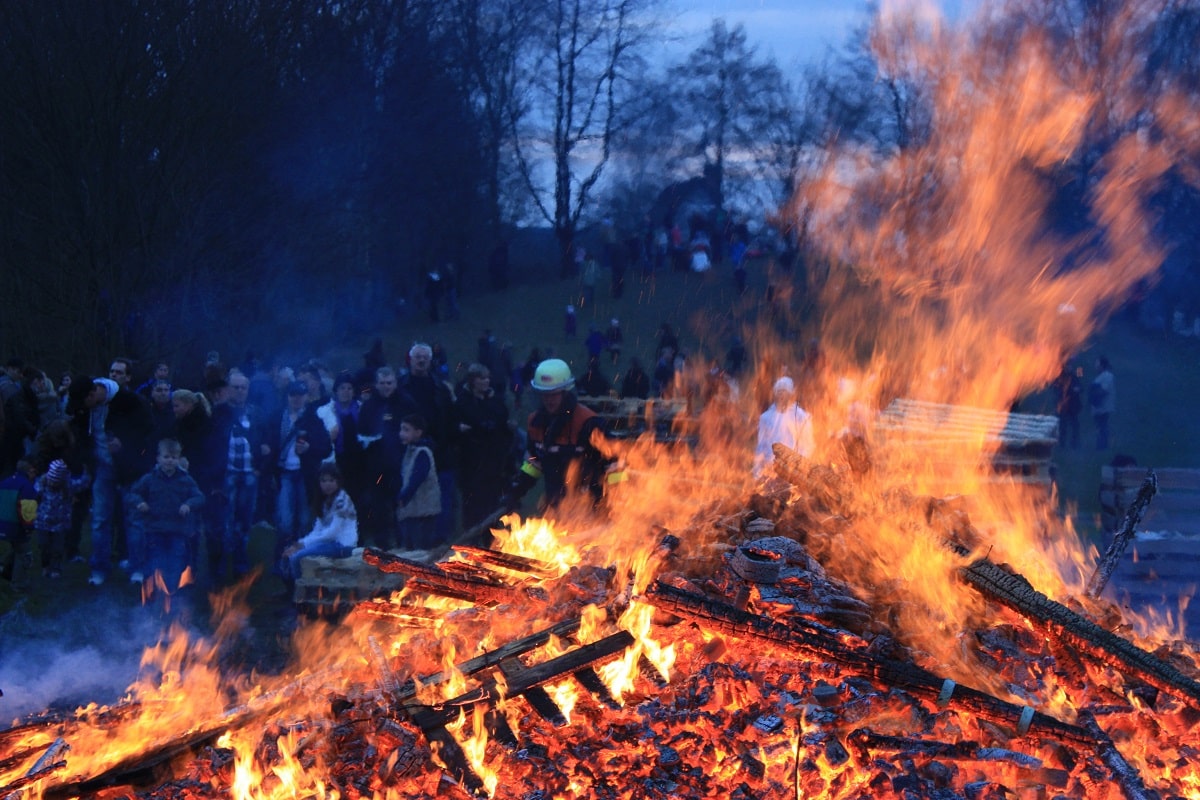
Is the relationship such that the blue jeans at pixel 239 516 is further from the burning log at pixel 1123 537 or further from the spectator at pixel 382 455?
the burning log at pixel 1123 537

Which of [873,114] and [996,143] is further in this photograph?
[873,114]

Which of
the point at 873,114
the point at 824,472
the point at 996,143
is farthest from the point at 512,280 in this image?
the point at 824,472

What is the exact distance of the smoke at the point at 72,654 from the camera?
20.9 feet

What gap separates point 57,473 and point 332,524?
112 inches

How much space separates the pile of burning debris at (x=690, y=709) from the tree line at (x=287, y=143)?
608cm

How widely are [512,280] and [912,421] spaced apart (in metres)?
21.7

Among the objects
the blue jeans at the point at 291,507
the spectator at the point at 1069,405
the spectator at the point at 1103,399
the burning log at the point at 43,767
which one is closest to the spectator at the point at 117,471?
the blue jeans at the point at 291,507

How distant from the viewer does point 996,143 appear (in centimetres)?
914

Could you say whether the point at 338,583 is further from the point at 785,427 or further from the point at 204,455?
the point at 785,427

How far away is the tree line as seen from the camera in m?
13.1

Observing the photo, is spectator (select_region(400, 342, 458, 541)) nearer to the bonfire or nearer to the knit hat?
the bonfire

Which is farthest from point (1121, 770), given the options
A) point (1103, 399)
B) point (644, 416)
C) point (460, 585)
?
point (1103, 399)

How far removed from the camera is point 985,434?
11.3m

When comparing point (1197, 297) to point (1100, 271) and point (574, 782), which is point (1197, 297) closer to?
point (1100, 271)
